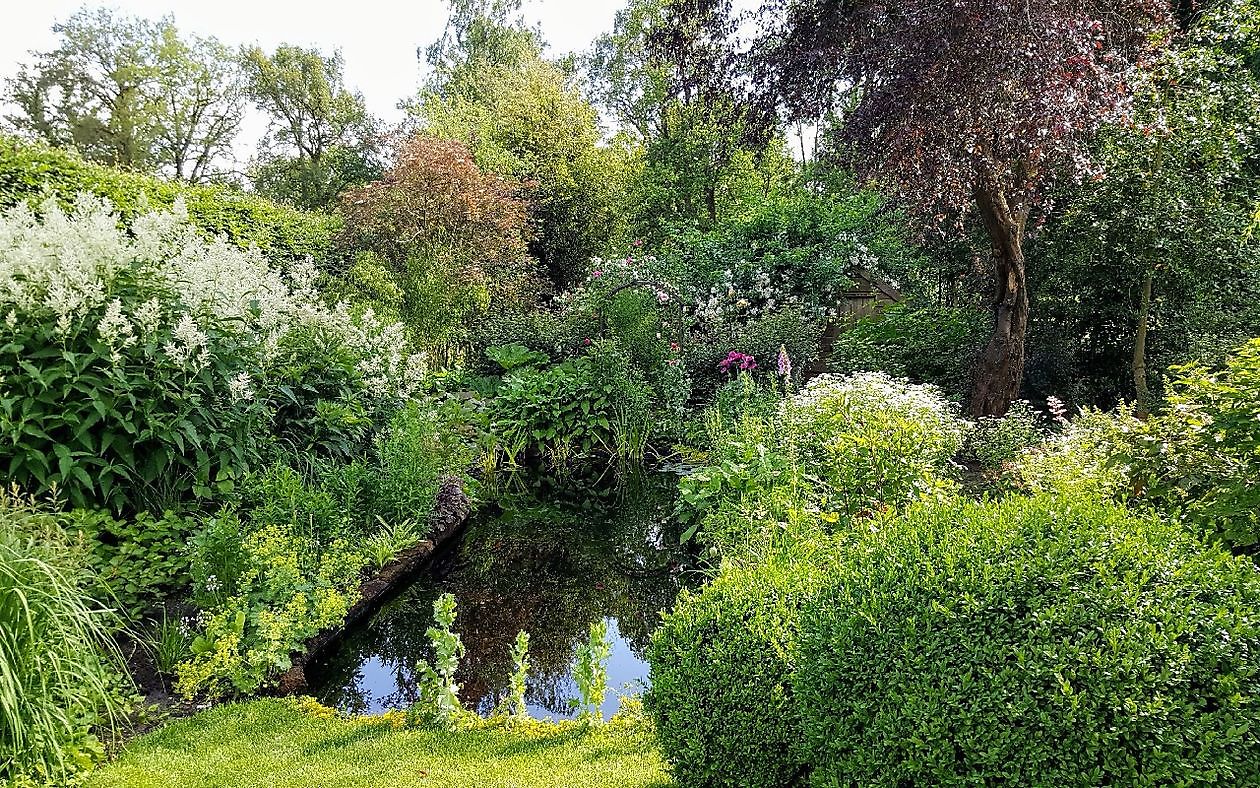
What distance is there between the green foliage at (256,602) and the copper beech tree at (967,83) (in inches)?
198

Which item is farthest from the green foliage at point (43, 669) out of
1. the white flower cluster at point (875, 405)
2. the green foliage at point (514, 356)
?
the green foliage at point (514, 356)

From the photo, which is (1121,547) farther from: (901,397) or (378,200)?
(378,200)

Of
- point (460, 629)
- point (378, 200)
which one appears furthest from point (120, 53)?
point (460, 629)

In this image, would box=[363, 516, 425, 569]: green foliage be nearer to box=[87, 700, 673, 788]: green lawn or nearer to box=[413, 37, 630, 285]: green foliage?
box=[87, 700, 673, 788]: green lawn

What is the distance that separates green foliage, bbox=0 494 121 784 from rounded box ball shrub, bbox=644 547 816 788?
2069 millimetres

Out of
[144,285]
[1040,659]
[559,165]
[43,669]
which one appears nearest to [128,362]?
[144,285]

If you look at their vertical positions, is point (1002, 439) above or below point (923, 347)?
below

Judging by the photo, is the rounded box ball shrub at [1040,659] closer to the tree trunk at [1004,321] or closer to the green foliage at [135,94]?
the tree trunk at [1004,321]

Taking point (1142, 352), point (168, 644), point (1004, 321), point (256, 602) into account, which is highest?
point (1004, 321)

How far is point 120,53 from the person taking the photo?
24438 mm

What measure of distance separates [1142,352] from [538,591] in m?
6.86

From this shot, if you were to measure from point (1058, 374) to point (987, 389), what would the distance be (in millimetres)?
1743

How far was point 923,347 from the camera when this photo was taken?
8.77 metres

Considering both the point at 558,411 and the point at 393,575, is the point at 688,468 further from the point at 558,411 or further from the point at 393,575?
the point at 393,575
